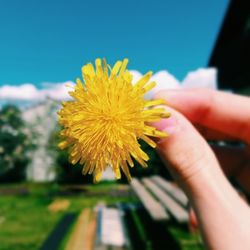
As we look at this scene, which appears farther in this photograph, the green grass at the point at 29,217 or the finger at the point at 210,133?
the green grass at the point at 29,217

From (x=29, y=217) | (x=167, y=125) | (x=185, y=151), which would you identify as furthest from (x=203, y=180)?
(x=29, y=217)

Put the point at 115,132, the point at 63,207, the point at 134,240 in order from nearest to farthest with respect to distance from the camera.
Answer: the point at 115,132
the point at 134,240
the point at 63,207

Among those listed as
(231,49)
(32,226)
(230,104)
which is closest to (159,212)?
(230,104)

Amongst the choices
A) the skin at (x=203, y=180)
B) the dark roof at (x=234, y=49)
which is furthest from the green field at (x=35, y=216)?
the dark roof at (x=234, y=49)

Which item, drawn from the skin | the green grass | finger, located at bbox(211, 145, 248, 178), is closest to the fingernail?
the skin

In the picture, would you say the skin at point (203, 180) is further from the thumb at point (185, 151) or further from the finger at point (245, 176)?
the finger at point (245, 176)

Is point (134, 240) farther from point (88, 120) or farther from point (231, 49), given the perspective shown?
point (231, 49)
